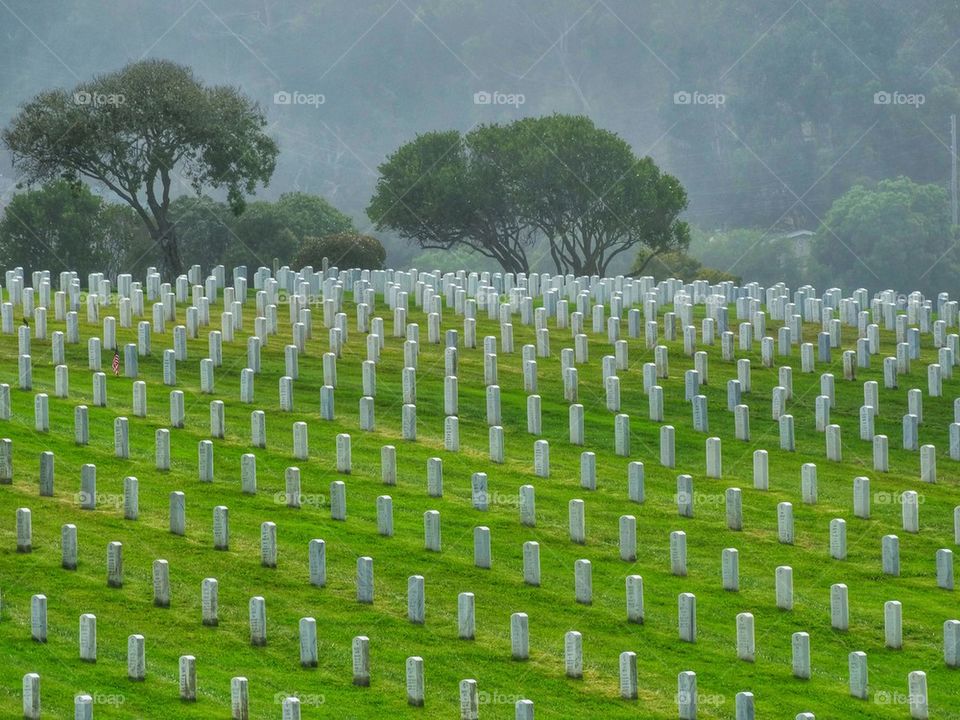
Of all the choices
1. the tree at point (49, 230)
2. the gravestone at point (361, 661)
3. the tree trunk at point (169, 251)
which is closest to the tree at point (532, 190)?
the tree at point (49, 230)

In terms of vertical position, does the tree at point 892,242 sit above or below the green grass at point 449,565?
above

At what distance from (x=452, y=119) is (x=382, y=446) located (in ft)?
411

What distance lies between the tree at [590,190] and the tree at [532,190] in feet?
0.12

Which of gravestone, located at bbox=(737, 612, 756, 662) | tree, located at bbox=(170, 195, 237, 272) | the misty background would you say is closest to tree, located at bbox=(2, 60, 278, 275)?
tree, located at bbox=(170, 195, 237, 272)

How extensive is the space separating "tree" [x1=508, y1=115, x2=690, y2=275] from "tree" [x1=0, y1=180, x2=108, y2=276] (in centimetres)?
1672

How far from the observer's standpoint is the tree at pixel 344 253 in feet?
181

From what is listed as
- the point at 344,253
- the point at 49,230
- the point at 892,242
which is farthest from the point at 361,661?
the point at 892,242

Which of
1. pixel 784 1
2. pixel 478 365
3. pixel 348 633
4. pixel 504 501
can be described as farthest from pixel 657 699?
pixel 784 1

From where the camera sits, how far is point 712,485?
30.2 meters

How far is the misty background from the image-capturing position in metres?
132

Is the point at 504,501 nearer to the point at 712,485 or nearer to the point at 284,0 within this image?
the point at 712,485

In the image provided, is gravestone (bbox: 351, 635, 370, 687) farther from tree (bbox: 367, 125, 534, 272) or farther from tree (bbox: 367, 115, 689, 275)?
tree (bbox: 367, 125, 534, 272)

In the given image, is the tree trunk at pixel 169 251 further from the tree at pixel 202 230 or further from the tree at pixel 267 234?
the tree at pixel 202 230

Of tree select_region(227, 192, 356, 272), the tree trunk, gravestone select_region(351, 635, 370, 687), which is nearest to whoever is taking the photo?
gravestone select_region(351, 635, 370, 687)
